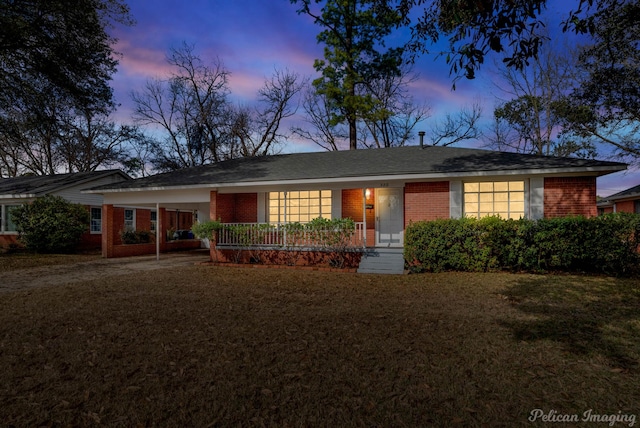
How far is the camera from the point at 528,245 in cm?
933

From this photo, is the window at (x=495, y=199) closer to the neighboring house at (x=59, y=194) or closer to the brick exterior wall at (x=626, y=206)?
the brick exterior wall at (x=626, y=206)

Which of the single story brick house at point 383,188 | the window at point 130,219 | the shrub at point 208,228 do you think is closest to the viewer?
the single story brick house at point 383,188

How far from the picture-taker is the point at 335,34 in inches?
931

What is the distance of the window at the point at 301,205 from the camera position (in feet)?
46.2

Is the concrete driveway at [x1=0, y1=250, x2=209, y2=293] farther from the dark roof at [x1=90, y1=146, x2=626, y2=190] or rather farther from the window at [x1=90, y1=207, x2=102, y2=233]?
the window at [x1=90, y1=207, x2=102, y2=233]

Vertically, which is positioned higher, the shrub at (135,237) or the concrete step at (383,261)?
the shrub at (135,237)

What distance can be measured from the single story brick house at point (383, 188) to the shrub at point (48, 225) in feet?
9.99

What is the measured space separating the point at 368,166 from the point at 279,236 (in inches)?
165

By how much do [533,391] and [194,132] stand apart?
31733 millimetres

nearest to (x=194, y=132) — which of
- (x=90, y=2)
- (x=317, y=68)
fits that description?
(x=317, y=68)

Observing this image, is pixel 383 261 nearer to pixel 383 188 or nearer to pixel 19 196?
pixel 383 188

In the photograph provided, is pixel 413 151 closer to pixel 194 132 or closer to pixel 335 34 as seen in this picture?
pixel 335 34

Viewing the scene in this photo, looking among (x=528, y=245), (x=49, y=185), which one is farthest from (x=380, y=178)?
(x=49, y=185)

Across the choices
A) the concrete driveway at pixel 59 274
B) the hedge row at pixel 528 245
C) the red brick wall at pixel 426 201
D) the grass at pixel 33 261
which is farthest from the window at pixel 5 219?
the hedge row at pixel 528 245
